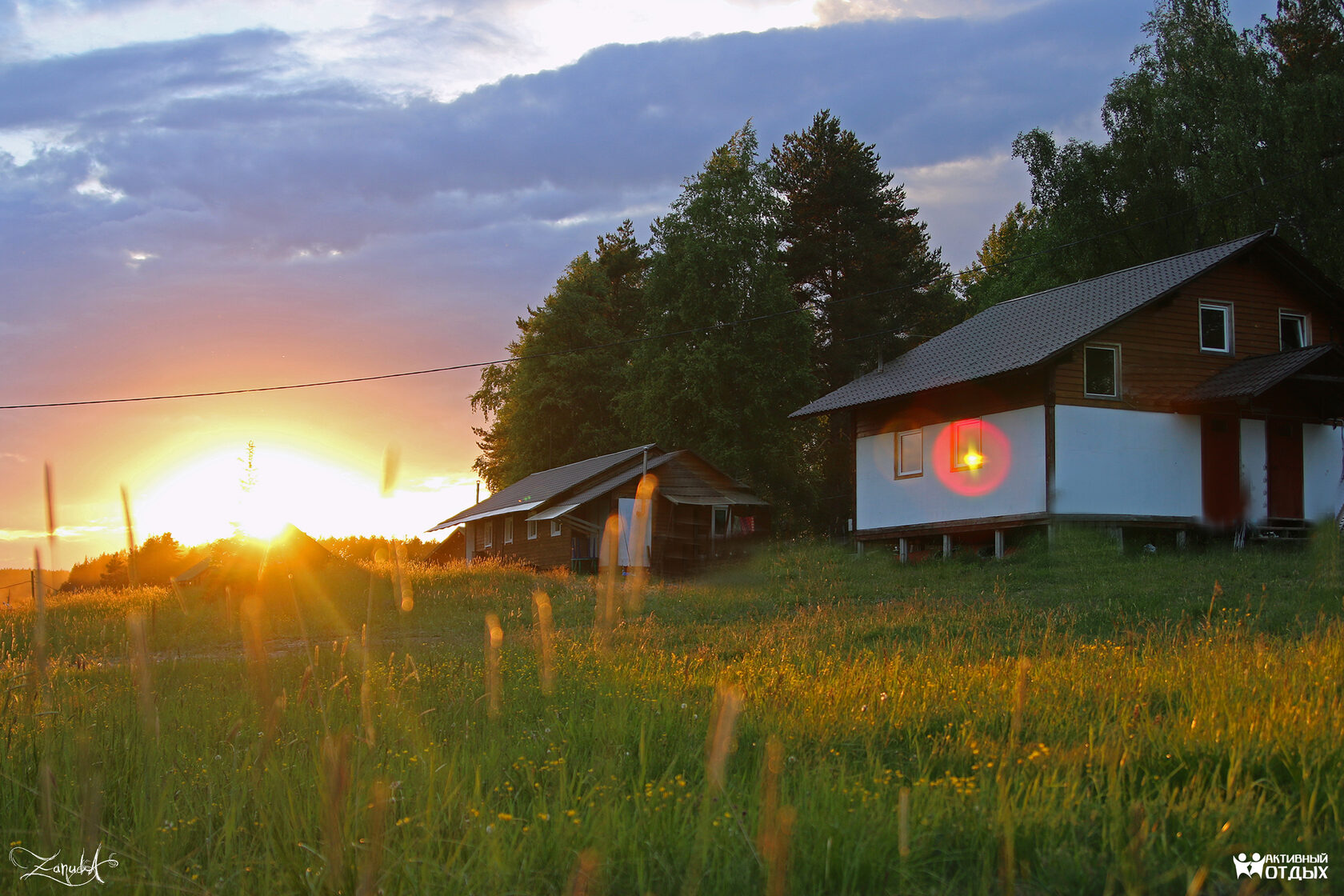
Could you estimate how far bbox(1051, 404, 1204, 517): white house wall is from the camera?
72.0 feet

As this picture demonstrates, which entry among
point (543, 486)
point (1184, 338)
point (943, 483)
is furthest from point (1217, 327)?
point (543, 486)

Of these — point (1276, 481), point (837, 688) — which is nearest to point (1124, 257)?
point (1276, 481)

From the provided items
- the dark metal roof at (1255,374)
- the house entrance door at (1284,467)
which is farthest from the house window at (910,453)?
the house entrance door at (1284,467)

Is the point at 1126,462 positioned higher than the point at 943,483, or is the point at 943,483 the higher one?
the point at 1126,462

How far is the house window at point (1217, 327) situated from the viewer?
2427 cm

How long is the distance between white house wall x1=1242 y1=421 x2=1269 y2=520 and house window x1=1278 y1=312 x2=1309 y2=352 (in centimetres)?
297

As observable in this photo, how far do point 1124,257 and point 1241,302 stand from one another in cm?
1288

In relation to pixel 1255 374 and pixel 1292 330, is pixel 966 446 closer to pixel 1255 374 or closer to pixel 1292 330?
pixel 1255 374

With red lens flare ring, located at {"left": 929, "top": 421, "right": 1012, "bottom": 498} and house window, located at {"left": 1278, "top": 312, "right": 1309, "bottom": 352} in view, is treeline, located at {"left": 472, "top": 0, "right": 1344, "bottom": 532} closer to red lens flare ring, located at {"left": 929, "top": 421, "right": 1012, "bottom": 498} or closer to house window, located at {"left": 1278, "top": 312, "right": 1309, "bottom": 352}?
house window, located at {"left": 1278, "top": 312, "right": 1309, "bottom": 352}

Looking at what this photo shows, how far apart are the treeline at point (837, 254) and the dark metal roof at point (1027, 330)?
9642mm

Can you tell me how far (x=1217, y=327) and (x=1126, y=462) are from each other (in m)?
→ 4.70

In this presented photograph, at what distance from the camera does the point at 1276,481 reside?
23.6 m

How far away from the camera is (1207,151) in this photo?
34.7 metres
